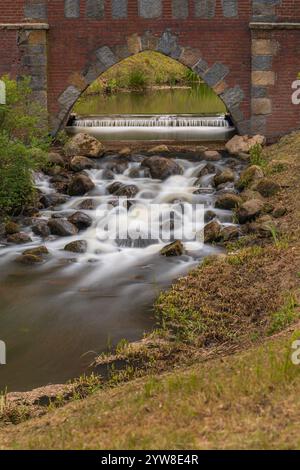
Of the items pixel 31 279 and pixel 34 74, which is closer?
pixel 31 279

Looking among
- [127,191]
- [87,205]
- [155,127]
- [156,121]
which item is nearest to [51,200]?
[87,205]

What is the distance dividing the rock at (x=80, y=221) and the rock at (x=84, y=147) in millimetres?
3455

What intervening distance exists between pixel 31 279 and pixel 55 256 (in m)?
0.98

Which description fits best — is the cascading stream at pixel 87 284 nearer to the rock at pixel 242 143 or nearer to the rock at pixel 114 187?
the rock at pixel 114 187

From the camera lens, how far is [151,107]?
23.1 m

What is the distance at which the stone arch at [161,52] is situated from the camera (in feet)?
50.1

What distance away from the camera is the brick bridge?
1516cm

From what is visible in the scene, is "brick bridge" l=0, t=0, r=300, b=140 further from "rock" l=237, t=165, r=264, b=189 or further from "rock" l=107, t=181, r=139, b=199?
"rock" l=107, t=181, r=139, b=199

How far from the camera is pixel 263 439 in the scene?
4.29 metres

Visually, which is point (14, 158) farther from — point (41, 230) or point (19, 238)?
point (19, 238)

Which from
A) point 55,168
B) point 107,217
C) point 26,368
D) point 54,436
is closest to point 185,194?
point 107,217

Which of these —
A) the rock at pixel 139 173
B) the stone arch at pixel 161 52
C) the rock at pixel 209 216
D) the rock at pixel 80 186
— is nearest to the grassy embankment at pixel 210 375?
the rock at pixel 209 216

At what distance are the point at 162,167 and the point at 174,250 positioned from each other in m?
4.05

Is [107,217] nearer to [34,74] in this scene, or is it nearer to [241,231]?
[241,231]
